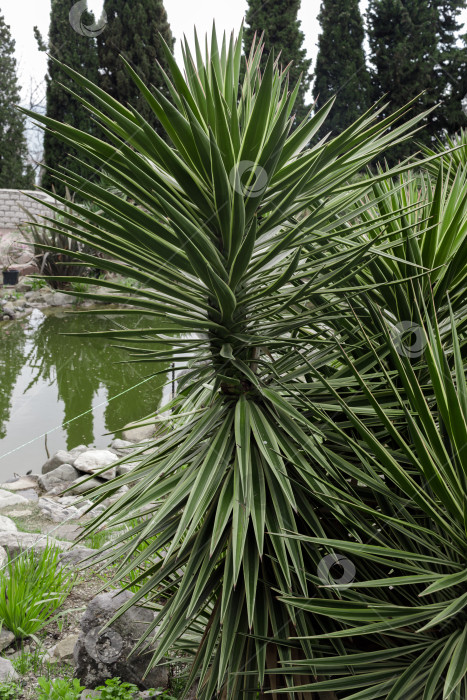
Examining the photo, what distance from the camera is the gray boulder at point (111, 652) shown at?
203 cm

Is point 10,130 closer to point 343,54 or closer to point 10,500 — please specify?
point 343,54

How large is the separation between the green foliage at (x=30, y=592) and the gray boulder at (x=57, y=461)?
241cm

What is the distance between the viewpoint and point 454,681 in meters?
0.78

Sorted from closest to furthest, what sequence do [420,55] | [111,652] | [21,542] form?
[111,652] → [21,542] → [420,55]

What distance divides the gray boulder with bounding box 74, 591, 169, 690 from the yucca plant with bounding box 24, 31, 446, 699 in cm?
91

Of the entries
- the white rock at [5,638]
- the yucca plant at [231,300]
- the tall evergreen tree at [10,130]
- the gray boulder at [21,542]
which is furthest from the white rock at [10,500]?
the tall evergreen tree at [10,130]

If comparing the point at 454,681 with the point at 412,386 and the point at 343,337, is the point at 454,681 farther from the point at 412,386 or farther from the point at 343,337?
the point at 343,337

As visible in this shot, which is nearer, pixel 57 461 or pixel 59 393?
pixel 57 461

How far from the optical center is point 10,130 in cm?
1945

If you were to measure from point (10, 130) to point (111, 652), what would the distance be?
20512 mm

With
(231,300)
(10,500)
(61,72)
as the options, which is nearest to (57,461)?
(10,500)

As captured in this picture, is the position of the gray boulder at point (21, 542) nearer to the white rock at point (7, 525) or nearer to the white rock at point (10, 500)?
the white rock at point (7, 525)

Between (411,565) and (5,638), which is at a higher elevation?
(411,565)

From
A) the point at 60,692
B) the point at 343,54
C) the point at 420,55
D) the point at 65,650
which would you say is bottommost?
the point at 65,650
